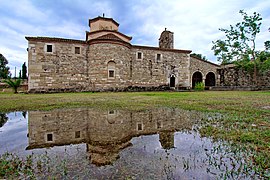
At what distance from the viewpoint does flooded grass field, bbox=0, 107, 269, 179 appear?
5.43 feet

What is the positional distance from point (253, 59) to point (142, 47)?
13456 mm

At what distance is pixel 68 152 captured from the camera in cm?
221

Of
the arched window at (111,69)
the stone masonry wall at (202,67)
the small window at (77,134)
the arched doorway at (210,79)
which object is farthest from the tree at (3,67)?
the small window at (77,134)

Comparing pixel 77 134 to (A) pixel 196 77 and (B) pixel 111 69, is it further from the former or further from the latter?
(A) pixel 196 77

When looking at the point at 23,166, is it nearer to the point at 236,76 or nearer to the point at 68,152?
the point at 68,152

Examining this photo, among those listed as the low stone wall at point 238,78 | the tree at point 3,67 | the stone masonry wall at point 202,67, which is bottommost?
the low stone wall at point 238,78

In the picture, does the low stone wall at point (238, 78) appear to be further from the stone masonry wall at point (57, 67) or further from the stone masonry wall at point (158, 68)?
the stone masonry wall at point (57, 67)

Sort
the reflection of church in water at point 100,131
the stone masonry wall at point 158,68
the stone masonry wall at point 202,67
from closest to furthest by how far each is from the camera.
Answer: the reflection of church in water at point 100,131 < the stone masonry wall at point 158,68 < the stone masonry wall at point 202,67

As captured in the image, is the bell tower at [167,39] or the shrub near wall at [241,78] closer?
the shrub near wall at [241,78]

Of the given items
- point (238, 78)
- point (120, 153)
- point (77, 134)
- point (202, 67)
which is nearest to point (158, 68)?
point (202, 67)

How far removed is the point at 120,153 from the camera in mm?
2180

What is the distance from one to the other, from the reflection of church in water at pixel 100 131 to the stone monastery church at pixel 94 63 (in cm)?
1192

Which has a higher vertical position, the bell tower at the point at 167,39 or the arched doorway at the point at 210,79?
the bell tower at the point at 167,39

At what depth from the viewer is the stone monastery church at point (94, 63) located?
1491 cm
